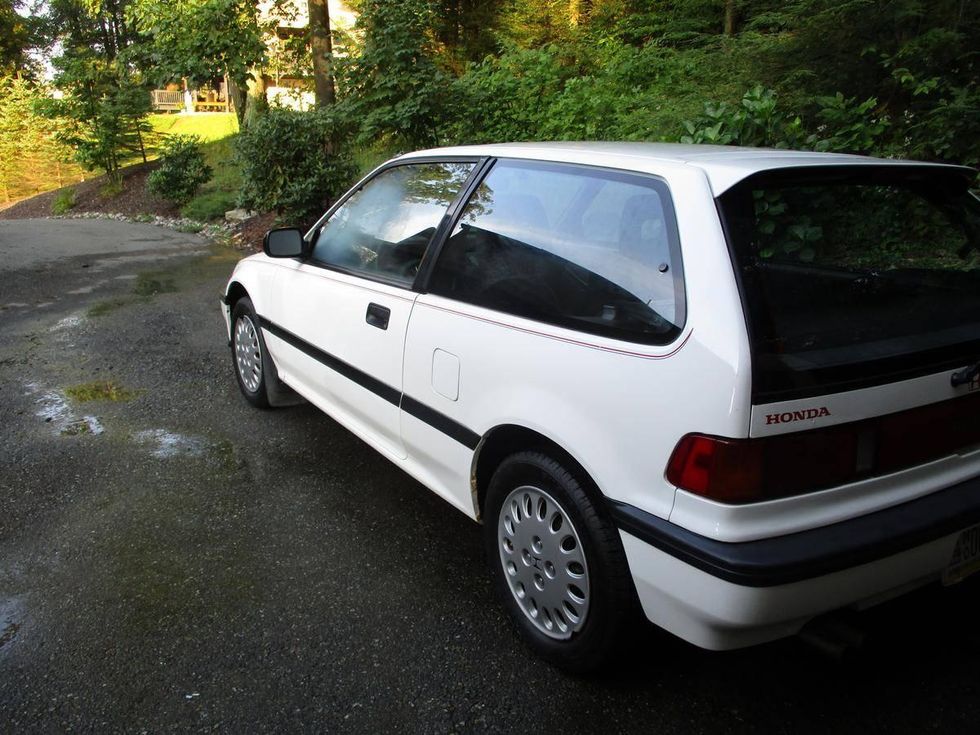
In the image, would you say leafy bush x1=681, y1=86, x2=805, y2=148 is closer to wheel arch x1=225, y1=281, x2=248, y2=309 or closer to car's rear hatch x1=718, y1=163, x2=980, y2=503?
car's rear hatch x1=718, y1=163, x2=980, y2=503

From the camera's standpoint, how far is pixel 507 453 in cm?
265

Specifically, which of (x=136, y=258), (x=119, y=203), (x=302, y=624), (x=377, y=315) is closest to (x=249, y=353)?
(x=377, y=315)

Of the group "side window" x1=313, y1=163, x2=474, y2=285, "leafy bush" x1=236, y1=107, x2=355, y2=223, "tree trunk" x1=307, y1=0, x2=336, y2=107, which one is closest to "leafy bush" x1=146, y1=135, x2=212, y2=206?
"tree trunk" x1=307, y1=0, x2=336, y2=107

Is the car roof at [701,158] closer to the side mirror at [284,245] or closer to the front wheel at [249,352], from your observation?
the side mirror at [284,245]

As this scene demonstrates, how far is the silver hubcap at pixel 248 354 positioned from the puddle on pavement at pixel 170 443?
0.53 meters

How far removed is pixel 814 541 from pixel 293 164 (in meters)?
10.1

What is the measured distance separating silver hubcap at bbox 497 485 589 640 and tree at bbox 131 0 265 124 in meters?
13.4

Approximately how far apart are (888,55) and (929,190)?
14.1 ft

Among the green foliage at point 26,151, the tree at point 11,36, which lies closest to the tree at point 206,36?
the green foliage at point 26,151

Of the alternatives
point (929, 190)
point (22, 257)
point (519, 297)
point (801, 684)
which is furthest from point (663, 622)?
point (22, 257)

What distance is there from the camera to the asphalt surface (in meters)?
2.32

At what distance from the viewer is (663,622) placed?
6.88 ft

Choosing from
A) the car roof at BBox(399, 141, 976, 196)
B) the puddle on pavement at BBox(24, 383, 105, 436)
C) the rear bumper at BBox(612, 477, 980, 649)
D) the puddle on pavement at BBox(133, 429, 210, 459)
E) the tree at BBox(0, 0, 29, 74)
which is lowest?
the puddle on pavement at BBox(133, 429, 210, 459)

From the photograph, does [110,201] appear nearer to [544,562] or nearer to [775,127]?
[775,127]
